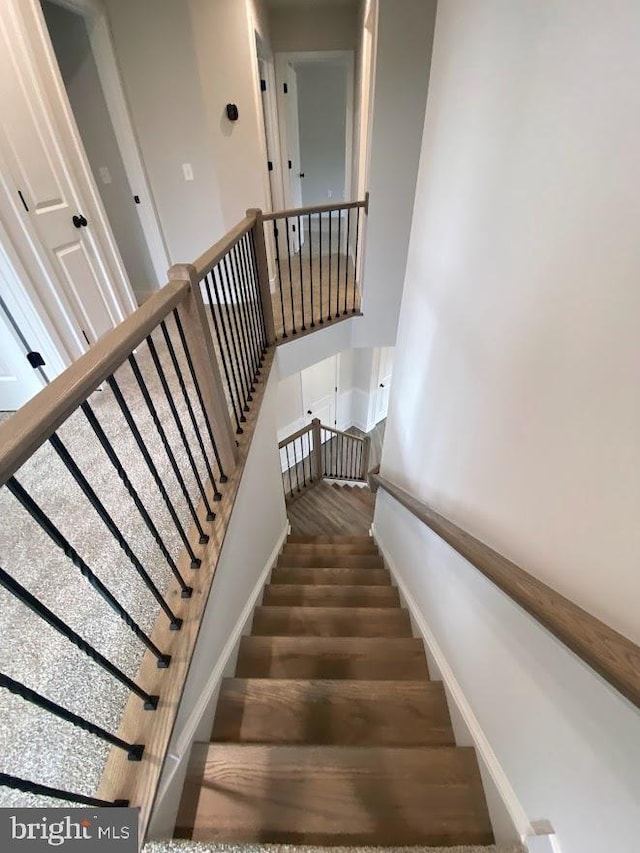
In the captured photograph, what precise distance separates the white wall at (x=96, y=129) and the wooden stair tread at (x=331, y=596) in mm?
3008

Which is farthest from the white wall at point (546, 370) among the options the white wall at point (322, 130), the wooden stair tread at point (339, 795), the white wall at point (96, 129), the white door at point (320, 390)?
the white wall at point (322, 130)

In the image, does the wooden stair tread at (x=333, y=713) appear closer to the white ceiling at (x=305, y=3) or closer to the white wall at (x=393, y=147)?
the white wall at (x=393, y=147)

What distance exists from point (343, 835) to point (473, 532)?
0.90 metres

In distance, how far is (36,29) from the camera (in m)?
1.82

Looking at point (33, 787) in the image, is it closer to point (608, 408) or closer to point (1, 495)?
point (608, 408)

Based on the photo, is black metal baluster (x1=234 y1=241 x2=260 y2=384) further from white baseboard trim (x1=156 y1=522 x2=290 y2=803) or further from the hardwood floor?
the hardwood floor

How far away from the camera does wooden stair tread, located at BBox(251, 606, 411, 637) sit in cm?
190

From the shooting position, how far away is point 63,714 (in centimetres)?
67

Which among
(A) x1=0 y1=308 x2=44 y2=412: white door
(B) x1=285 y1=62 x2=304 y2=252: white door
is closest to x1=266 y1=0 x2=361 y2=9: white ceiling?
(B) x1=285 y1=62 x2=304 y2=252: white door

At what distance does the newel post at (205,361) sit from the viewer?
3.89 feet

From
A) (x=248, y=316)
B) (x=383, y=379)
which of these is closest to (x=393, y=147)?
(x=248, y=316)

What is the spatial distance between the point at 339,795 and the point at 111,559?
104 cm

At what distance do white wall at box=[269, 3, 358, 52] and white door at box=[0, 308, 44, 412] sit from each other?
13.7ft

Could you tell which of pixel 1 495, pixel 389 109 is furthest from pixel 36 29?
pixel 1 495
